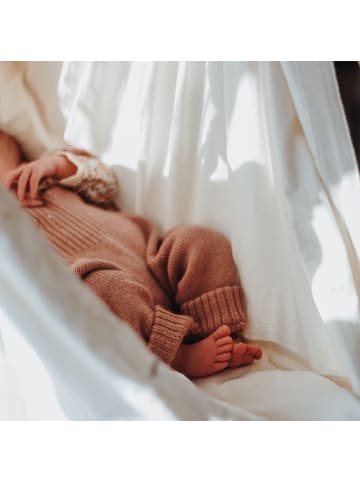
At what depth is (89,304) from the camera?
1.41 ft

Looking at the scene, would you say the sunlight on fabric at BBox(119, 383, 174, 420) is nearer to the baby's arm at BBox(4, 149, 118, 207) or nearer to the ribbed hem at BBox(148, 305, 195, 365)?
the ribbed hem at BBox(148, 305, 195, 365)

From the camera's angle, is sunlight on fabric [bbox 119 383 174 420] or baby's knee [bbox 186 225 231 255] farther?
baby's knee [bbox 186 225 231 255]

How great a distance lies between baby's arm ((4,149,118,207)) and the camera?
97 cm

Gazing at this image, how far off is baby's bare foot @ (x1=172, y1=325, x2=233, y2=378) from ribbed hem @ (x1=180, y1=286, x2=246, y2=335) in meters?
0.02

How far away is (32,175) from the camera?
0.97 metres

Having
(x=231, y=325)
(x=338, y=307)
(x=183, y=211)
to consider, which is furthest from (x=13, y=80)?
(x=338, y=307)

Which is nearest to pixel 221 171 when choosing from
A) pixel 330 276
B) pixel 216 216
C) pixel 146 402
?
pixel 216 216

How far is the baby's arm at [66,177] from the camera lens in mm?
973

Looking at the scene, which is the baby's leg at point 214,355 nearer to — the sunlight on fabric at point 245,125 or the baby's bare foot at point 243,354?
the baby's bare foot at point 243,354

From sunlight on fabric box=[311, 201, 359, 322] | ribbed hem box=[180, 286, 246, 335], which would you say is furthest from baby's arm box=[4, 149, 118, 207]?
sunlight on fabric box=[311, 201, 359, 322]

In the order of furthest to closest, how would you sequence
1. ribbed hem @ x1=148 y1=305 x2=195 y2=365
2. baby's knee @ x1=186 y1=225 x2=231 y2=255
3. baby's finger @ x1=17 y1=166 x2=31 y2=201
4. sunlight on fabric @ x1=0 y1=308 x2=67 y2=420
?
1. baby's finger @ x1=17 y1=166 x2=31 y2=201
2. baby's knee @ x1=186 y1=225 x2=231 y2=255
3. ribbed hem @ x1=148 y1=305 x2=195 y2=365
4. sunlight on fabric @ x1=0 y1=308 x2=67 y2=420

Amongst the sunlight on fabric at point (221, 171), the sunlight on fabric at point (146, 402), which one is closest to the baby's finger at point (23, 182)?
the sunlight on fabric at point (221, 171)

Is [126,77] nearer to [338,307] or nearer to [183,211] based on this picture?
[183,211]

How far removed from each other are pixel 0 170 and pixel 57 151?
0.41 ft
